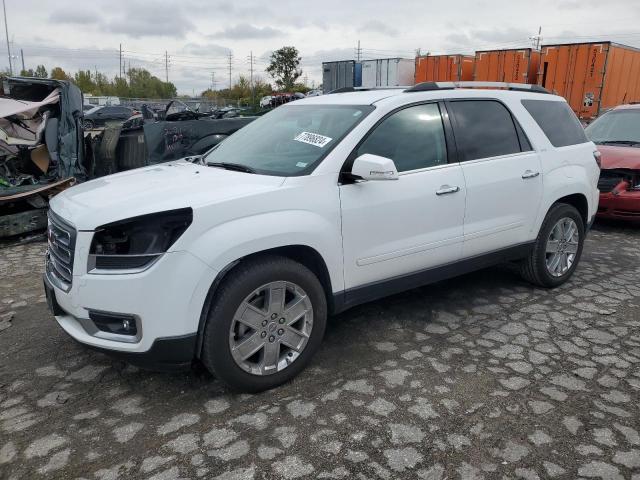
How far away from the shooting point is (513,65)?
15312 mm

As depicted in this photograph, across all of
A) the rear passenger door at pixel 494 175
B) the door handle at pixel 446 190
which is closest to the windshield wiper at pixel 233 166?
the door handle at pixel 446 190

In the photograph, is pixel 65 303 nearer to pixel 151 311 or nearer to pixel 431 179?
pixel 151 311

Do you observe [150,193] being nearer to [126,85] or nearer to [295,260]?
[295,260]

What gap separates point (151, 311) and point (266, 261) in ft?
2.26

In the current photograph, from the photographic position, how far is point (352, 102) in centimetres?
386

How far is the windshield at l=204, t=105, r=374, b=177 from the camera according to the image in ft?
11.2

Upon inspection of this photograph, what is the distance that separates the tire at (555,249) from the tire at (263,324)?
240 centimetres

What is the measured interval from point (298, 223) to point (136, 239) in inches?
35.7

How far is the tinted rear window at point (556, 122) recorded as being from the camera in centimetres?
463

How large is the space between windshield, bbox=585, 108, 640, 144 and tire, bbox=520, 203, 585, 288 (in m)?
3.49

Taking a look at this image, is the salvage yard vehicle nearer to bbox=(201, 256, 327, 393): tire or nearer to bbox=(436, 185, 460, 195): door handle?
bbox=(436, 185, 460, 195): door handle

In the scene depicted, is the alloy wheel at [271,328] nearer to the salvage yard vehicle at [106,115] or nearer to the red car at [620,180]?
the red car at [620,180]

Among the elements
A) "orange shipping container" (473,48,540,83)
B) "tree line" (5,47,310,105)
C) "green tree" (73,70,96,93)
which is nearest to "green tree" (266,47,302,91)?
"tree line" (5,47,310,105)

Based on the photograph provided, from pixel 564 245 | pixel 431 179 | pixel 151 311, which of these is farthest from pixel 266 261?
pixel 564 245
